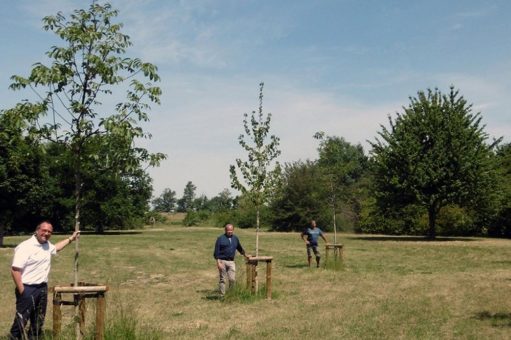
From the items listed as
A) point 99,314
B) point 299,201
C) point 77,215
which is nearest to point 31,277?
point 77,215

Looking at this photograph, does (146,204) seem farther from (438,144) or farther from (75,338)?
(75,338)

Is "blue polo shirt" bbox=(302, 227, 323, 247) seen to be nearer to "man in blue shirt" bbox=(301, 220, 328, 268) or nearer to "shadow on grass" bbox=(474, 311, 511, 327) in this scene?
"man in blue shirt" bbox=(301, 220, 328, 268)

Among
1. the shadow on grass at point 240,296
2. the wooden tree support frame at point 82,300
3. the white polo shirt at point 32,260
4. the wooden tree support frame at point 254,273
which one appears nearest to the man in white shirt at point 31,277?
the white polo shirt at point 32,260

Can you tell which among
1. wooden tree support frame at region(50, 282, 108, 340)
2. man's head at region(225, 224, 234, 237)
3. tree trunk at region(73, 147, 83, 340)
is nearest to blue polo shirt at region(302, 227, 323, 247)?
man's head at region(225, 224, 234, 237)

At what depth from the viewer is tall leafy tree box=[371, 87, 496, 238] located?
38.2 meters

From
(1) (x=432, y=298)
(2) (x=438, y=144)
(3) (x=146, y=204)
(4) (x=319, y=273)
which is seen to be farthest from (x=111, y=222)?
(1) (x=432, y=298)

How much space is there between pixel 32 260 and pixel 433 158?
114 feet

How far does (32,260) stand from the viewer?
27.8 ft

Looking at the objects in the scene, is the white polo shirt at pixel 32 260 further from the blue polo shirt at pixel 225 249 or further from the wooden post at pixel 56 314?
the blue polo shirt at pixel 225 249

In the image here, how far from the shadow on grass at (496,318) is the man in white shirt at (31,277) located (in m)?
Result: 8.71

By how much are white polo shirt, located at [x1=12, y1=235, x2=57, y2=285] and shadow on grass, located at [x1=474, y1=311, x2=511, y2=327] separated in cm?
893

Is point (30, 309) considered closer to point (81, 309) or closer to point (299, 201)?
point (81, 309)

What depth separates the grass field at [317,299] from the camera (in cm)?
1066

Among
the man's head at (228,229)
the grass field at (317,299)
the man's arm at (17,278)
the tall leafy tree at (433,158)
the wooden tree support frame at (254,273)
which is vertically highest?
the tall leafy tree at (433,158)
